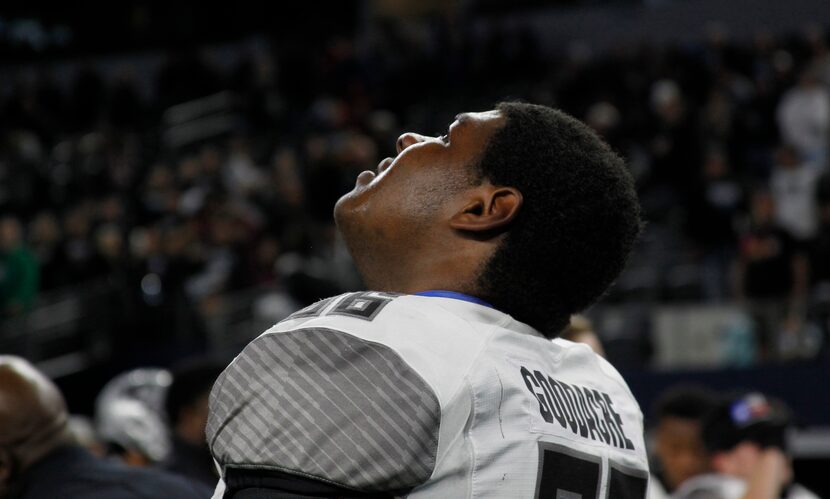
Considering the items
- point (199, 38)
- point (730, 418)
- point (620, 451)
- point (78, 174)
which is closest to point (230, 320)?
point (78, 174)

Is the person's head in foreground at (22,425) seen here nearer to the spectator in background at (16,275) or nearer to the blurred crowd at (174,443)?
the blurred crowd at (174,443)

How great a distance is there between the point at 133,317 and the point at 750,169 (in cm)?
566

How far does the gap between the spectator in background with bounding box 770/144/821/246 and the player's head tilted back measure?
7814mm

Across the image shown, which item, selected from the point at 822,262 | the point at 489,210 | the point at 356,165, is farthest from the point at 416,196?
the point at 356,165

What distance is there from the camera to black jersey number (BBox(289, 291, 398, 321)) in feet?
4.75

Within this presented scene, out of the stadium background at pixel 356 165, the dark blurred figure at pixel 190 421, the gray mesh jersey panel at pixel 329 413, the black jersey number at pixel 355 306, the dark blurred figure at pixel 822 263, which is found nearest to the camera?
the gray mesh jersey panel at pixel 329 413

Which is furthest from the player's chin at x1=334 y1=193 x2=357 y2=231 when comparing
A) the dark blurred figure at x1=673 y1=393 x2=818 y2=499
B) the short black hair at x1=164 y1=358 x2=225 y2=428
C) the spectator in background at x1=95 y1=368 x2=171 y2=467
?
the spectator in background at x1=95 y1=368 x2=171 y2=467

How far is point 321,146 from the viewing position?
11922mm

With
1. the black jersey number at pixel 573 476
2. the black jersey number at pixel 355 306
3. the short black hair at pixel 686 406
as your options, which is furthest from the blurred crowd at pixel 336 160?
the black jersey number at pixel 355 306

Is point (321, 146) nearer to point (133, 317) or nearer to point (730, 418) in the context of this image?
point (133, 317)

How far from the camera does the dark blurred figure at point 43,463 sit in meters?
2.48

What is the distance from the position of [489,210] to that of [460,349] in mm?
213

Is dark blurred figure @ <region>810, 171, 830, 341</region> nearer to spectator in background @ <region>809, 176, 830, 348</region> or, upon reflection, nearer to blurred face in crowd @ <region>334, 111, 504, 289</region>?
spectator in background @ <region>809, 176, 830, 348</region>

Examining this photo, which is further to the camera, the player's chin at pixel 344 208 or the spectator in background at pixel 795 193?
the spectator in background at pixel 795 193
